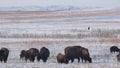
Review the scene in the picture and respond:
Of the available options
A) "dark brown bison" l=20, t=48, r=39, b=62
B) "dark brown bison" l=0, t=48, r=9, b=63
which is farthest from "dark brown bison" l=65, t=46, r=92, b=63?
"dark brown bison" l=0, t=48, r=9, b=63

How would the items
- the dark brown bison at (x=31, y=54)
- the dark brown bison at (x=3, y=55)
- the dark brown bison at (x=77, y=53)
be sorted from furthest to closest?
1. the dark brown bison at (x=31, y=54)
2. the dark brown bison at (x=3, y=55)
3. the dark brown bison at (x=77, y=53)

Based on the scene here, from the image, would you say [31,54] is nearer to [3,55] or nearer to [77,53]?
[3,55]

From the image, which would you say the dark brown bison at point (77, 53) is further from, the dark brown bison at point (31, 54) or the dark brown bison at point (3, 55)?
the dark brown bison at point (3, 55)

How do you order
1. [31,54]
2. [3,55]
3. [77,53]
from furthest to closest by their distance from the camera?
[31,54] < [3,55] < [77,53]

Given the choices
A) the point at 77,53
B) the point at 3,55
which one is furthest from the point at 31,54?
the point at 77,53

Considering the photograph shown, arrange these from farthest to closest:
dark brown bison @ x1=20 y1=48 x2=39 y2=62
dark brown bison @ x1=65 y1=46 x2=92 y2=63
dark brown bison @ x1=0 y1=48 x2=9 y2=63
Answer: dark brown bison @ x1=20 y1=48 x2=39 y2=62, dark brown bison @ x1=0 y1=48 x2=9 y2=63, dark brown bison @ x1=65 y1=46 x2=92 y2=63

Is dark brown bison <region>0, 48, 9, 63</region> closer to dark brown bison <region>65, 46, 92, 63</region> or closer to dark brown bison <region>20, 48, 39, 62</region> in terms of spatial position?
dark brown bison <region>20, 48, 39, 62</region>

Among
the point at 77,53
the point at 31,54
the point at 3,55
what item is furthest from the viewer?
the point at 31,54

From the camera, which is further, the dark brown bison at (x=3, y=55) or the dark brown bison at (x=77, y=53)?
the dark brown bison at (x=3, y=55)

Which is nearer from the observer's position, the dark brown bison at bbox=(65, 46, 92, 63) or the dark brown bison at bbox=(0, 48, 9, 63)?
the dark brown bison at bbox=(65, 46, 92, 63)

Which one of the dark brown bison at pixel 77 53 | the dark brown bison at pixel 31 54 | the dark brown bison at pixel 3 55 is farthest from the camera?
the dark brown bison at pixel 31 54

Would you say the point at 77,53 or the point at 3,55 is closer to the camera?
the point at 77,53

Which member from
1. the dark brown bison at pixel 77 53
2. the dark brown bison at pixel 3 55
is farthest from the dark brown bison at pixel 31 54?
the dark brown bison at pixel 77 53

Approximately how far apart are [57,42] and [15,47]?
318 centimetres
